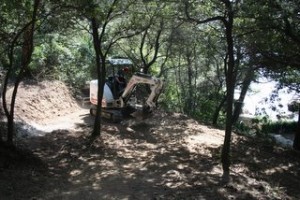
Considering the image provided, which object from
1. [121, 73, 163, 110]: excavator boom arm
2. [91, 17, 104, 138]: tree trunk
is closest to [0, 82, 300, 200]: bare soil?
[91, 17, 104, 138]: tree trunk

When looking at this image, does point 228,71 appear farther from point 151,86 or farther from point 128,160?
point 151,86

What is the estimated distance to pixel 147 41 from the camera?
865 inches

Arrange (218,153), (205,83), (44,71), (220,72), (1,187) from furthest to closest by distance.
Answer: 1. (205,83)
2. (220,72)
3. (44,71)
4. (218,153)
5. (1,187)

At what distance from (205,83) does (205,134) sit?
43.4 feet

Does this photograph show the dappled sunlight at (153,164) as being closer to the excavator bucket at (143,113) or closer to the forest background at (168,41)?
the excavator bucket at (143,113)

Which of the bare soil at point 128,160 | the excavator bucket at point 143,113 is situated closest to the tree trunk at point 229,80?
the bare soil at point 128,160

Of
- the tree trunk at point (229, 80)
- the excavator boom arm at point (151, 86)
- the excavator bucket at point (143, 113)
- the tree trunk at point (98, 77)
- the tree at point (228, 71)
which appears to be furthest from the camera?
the excavator bucket at point (143, 113)

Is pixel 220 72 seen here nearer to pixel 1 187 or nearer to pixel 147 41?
pixel 147 41

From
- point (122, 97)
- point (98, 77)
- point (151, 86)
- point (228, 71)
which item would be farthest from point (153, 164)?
point (122, 97)

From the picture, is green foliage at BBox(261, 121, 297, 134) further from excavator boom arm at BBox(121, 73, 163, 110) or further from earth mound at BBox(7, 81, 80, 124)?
excavator boom arm at BBox(121, 73, 163, 110)

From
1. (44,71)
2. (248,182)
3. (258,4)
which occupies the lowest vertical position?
(248,182)

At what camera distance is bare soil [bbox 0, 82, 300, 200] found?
7.90 metres

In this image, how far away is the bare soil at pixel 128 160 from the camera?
7898 millimetres

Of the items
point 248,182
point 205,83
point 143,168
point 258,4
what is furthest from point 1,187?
point 205,83
